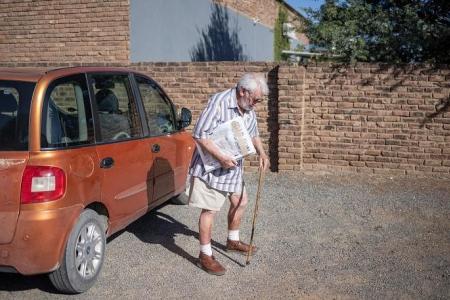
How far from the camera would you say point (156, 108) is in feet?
17.7

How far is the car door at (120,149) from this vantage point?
4.15m

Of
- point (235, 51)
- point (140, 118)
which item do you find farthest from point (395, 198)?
point (235, 51)

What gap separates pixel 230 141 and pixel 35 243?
1.62m

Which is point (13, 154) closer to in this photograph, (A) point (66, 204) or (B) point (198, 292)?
→ (A) point (66, 204)

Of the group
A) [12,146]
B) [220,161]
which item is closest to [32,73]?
[12,146]

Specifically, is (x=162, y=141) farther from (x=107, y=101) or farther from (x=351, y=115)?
(x=351, y=115)

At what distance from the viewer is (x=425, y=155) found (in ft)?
25.2

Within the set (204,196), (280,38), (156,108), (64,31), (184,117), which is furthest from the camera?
(280,38)

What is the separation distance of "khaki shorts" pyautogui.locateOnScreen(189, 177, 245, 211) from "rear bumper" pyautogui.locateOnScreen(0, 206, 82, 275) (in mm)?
1114

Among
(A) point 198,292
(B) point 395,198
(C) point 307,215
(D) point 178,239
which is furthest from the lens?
(B) point 395,198

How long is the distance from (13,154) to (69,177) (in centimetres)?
40

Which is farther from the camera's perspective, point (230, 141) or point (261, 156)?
point (261, 156)

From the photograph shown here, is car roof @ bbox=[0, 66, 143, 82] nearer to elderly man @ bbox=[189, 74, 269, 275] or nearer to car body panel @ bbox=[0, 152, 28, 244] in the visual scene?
car body panel @ bbox=[0, 152, 28, 244]

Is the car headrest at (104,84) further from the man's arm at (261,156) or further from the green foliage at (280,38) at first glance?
the green foliage at (280,38)
